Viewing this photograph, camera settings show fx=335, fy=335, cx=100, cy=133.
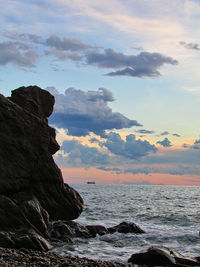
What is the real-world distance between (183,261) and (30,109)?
57.6 feet

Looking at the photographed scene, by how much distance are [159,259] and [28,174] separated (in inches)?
487

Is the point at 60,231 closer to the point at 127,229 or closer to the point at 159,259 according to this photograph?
the point at 127,229

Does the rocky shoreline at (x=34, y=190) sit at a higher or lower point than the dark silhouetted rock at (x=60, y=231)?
higher

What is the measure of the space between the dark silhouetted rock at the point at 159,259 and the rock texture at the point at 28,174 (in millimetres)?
7110

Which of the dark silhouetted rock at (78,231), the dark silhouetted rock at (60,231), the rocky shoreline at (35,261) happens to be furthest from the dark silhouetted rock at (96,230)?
the rocky shoreline at (35,261)

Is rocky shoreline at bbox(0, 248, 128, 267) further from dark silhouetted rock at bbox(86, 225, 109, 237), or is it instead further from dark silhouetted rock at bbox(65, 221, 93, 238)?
dark silhouetted rock at bbox(86, 225, 109, 237)

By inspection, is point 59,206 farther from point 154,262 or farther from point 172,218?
point 172,218

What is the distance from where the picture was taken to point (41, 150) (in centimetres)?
2739

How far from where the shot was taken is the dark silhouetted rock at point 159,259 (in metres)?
18.0

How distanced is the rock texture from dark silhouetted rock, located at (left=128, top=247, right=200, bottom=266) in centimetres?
711

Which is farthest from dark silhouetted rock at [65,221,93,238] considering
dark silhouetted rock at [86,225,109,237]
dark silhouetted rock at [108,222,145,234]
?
dark silhouetted rock at [108,222,145,234]

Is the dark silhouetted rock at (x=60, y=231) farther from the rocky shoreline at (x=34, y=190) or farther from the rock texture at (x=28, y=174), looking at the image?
the rock texture at (x=28, y=174)

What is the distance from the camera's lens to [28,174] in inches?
1025

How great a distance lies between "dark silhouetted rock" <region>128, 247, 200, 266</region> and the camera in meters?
18.0
